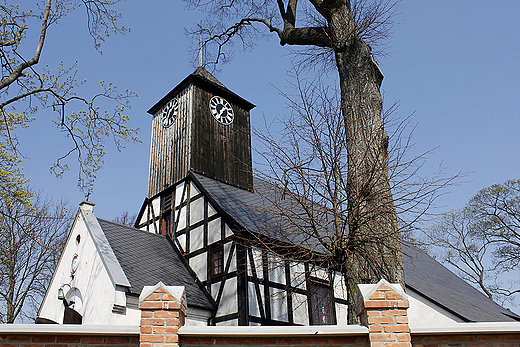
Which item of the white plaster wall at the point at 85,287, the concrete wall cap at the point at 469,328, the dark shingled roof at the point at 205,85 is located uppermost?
the dark shingled roof at the point at 205,85

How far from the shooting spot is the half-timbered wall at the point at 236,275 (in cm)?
1077

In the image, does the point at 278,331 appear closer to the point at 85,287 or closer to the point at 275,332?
the point at 275,332

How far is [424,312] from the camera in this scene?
510 inches

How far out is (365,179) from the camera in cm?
621

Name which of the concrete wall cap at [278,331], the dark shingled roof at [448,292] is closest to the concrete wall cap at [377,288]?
the concrete wall cap at [278,331]

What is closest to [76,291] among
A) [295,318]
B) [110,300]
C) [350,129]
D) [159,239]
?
[110,300]

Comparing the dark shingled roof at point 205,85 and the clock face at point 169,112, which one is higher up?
the dark shingled roof at point 205,85

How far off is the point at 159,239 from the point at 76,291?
329 centimetres

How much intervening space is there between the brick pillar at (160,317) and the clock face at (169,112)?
1303cm

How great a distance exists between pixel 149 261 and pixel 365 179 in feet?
26.6

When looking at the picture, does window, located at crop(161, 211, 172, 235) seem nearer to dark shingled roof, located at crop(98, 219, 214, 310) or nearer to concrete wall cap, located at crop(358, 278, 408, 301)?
dark shingled roof, located at crop(98, 219, 214, 310)

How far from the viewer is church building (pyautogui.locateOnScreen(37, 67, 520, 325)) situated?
34.8 feet

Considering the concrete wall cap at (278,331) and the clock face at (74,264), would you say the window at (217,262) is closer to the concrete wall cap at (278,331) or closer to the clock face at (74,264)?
the clock face at (74,264)

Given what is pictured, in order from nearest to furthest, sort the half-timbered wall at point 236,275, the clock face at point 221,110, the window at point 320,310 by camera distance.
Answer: the half-timbered wall at point 236,275 < the window at point 320,310 < the clock face at point 221,110
